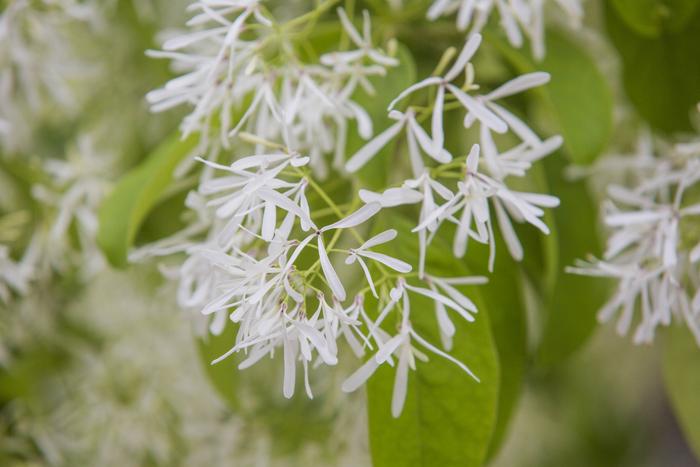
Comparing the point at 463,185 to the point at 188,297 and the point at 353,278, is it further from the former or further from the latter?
the point at 353,278

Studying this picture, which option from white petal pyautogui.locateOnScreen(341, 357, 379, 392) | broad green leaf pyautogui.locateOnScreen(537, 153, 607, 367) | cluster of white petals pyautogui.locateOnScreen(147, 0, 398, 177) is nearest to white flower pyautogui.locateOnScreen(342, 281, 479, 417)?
white petal pyautogui.locateOnScreen(341, 357, 379, 392)

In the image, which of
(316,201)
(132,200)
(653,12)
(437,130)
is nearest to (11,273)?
(132,200)

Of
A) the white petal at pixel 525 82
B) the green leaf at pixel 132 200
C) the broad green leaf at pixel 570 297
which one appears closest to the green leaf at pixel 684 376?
the broad green leaf at pixel 570 297

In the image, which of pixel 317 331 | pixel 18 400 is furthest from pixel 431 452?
pixel 18 400

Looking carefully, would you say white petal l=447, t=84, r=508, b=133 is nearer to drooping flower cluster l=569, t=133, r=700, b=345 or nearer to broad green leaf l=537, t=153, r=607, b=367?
drooping flower cluster l=569, t=133, r=700, b=345

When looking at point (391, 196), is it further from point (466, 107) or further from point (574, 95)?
point (574, 95)

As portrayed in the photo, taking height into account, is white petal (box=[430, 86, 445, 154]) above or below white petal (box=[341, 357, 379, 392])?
above

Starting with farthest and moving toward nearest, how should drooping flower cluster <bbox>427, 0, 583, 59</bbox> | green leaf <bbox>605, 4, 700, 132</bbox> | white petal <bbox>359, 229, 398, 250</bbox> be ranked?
green leaf <bbox>605, 4, 700, 132</bbox> < drooping flower cluster <bbox>427, 0, 583, 59</bbox> < white petal <bbox>359, 229, 398, 250</bbox>
